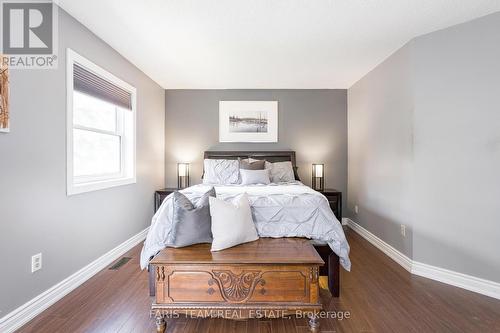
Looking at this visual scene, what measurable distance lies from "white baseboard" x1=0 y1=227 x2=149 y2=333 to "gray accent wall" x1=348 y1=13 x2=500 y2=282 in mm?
3435

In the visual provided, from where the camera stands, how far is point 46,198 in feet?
6.71

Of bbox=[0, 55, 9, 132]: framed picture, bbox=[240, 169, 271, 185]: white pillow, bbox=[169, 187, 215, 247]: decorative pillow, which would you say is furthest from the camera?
bbox=[240, 169, 271, 185]: white pillow

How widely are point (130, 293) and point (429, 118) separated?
347 cm

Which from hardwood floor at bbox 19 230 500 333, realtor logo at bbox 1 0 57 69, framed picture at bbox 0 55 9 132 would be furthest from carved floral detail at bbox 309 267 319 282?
realtor logo at bbox 1 0 57 69

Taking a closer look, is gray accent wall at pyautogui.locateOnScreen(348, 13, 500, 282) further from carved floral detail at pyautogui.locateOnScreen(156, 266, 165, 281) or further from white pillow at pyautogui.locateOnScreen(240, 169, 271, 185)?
carved floral detail at pyautogui.locateOnScreen(156, 266, 165, 281)

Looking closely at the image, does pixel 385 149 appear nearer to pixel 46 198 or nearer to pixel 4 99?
pixel 46 198

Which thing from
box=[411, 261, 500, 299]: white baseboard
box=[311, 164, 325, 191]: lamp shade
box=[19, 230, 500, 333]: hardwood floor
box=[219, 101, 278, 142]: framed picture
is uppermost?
box=[219, 101, 278, 142]: framed picture

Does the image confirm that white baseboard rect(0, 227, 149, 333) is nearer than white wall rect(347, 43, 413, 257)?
Yes

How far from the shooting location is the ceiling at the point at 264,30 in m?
2.15

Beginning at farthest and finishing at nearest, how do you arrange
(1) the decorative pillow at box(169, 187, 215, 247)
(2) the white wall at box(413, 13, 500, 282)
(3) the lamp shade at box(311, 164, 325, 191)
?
(3) the lamp shade at box(311, 164, 325, 191)
(2) the white wall at box(413, 13, 500, 282)
(1) the decorative pillow at box(169, 187, 215, 247)

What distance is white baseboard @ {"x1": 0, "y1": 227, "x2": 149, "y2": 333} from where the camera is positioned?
173cm

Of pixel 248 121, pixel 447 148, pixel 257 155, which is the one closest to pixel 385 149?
pixel 447 148

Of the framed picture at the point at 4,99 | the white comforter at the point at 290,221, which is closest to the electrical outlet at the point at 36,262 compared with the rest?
the white comforter at the point at 290,221

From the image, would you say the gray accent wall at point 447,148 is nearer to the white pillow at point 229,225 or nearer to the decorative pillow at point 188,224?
the white pillow at point 229,225
